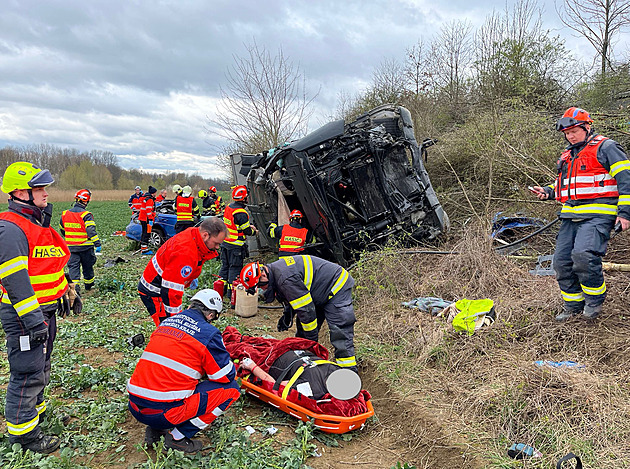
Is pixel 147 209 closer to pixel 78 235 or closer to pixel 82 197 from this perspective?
pixel 82 197

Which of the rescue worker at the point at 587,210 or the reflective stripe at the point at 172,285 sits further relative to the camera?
the reflective stripe at the point at 172,285

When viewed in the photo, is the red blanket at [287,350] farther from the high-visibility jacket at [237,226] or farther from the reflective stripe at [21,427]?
→ the high-visibility jacket at [237,226]

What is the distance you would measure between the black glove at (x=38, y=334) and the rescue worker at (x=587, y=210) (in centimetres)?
486

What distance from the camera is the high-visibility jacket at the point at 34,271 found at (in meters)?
2.92

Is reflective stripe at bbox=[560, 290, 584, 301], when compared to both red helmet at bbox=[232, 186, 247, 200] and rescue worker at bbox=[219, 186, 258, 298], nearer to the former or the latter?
rescue worker at bbox=[219, 186, 258, 298]

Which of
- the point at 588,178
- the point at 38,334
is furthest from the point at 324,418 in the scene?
the point at 588,178

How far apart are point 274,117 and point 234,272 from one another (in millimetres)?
8516

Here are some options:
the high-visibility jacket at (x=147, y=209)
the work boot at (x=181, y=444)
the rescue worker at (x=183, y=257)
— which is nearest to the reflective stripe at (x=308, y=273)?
the rescue worker at (x=183, y=257)

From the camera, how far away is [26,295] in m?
2.95

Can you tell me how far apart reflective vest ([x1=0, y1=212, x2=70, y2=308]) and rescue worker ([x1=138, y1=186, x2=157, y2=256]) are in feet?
30.8

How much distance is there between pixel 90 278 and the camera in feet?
26.8

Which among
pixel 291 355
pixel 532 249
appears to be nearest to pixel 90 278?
pixel 291 355

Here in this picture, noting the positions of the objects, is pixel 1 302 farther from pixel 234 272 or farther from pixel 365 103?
pixel 365 103

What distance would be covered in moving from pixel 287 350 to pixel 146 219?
9890 millimetres
